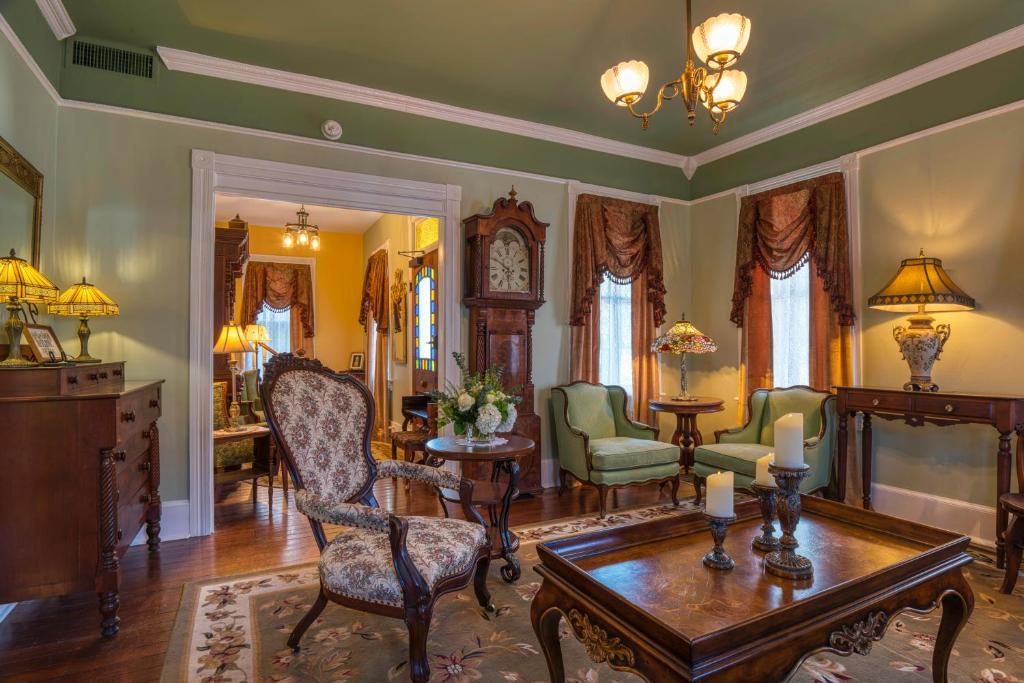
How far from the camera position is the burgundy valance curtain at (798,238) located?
4.15 metres

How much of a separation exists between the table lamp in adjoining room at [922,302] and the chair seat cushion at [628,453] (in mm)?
1617

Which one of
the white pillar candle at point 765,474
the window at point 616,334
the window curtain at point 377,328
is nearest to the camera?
the white pillar candle at point 765,474

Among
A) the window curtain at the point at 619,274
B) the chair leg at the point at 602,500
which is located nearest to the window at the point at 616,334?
the window curtain at the point at 619,274

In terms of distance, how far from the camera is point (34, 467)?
2232 mm

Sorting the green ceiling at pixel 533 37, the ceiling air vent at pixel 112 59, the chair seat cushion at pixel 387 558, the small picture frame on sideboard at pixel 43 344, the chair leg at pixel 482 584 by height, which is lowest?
the chair leg at pixel 482 584

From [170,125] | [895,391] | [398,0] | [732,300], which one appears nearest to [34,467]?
[170,125]

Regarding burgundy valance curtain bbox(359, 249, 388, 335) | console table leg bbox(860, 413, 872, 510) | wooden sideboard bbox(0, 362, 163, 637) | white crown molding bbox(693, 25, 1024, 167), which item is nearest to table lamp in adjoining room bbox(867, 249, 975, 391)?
console table leg bbox(860, 413, 872, 510)

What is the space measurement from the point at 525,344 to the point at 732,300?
198 cm

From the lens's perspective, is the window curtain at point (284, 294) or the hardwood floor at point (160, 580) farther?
the window curtain at point (284, 294)

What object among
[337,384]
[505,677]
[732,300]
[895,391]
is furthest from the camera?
[732,300]

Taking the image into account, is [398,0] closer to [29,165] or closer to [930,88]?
[29,165]

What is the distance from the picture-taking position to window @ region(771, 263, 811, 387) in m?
4.50

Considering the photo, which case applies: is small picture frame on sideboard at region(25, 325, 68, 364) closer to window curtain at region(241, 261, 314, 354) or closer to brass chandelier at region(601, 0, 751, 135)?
brass chandelier at region(601, 0, 751, 135)

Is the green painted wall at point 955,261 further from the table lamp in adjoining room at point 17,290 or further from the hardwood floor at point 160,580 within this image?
the table lamp in adjoining room at point 17,290
